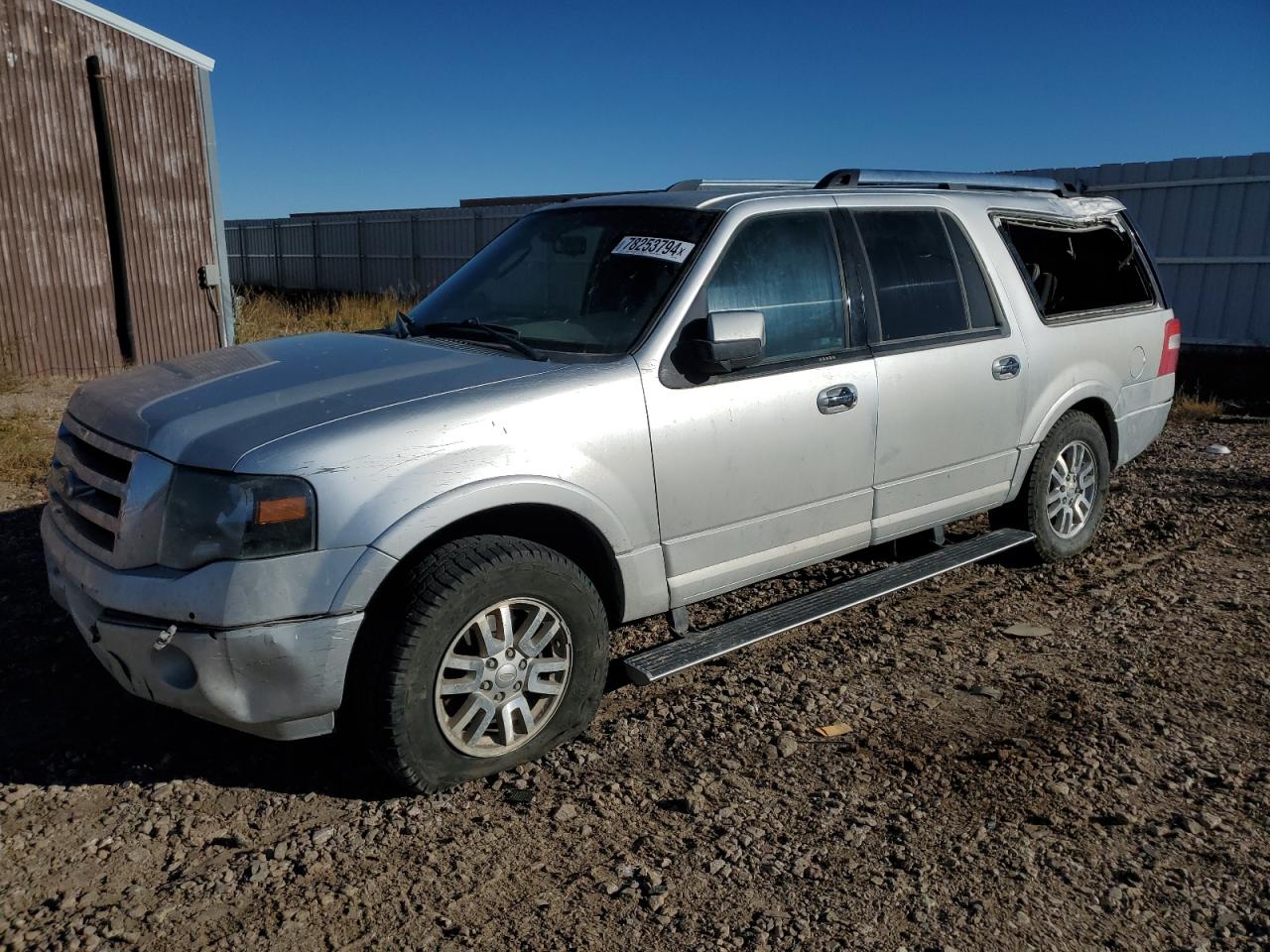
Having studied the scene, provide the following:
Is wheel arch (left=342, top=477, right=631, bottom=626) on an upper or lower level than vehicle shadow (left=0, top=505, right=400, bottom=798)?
upper

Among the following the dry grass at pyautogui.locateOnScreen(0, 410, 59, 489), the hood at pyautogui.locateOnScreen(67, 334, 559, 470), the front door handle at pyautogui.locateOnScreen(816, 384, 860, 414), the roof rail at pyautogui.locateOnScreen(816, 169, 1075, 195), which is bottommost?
the dry grass at pyautogui.locateOnScreen(0, 410, 59, 489)

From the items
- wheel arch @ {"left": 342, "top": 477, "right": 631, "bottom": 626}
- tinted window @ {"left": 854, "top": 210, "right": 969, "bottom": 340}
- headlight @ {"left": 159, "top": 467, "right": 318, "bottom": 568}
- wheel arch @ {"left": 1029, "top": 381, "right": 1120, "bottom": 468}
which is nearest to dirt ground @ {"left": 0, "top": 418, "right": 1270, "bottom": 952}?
wheel arch @ {"left": 342, "top": 477, "right": 631, "bottom": 626}

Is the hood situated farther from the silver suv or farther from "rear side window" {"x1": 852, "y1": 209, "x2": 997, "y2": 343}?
"rear side window" {"x1": 852, "y1": 209, "x2": 997, "y2": 343}

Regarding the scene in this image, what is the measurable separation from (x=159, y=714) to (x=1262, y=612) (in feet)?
16.2

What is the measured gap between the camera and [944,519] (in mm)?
4758

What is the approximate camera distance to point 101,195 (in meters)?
11.5

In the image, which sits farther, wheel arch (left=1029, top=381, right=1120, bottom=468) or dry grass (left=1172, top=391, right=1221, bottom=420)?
dry grass (left=1172, top=391, right=1221, bottom=420)

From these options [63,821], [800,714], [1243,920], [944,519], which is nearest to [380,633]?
[63,821]

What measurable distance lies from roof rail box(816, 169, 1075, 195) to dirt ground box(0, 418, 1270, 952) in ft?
6.97

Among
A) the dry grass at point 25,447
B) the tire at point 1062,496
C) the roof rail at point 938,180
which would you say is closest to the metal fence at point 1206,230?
the dry grass at point 25,447

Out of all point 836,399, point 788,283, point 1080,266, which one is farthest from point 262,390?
point 1080,266

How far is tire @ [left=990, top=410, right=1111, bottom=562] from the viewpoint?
518cm

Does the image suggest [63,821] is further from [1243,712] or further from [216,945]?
[1243,712]

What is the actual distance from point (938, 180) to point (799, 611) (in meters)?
2.46
